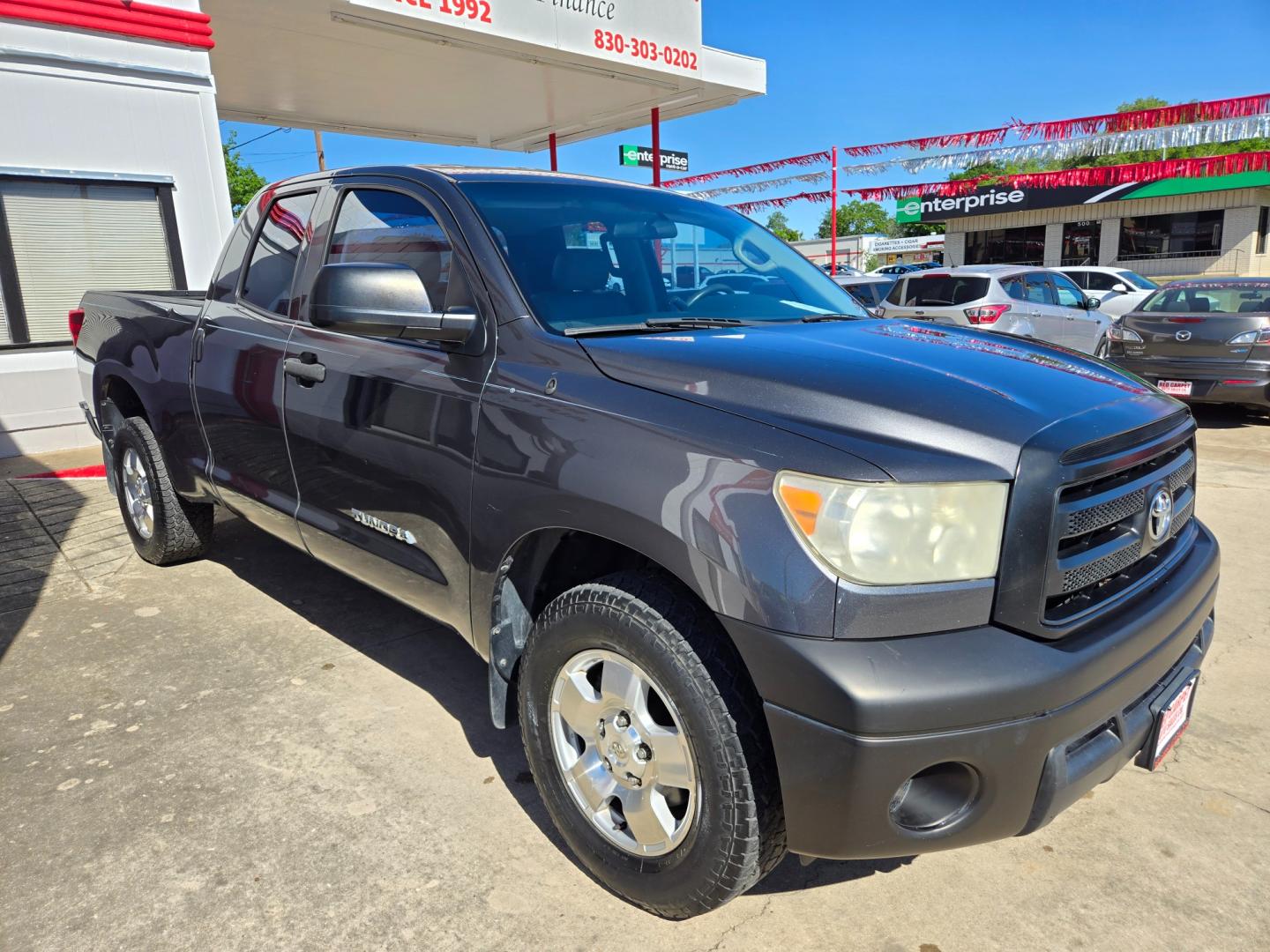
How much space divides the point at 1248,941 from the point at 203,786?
9.38 feet

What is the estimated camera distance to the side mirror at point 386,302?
95.8 inches

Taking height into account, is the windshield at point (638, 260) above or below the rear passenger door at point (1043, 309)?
above

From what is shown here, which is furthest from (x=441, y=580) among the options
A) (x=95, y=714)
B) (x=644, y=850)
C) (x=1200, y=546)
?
(x=1200, y=546)

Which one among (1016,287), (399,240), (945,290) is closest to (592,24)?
(945,290)

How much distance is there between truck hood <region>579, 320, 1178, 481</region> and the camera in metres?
1.80

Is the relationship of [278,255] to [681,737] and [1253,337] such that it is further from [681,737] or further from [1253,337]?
[1253,337]

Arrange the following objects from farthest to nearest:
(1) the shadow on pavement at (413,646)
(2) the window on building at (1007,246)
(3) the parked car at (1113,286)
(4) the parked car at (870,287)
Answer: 1. (2) the window on building at (1007,246)
2. (3) the parked car at (1113,286)
3. (4) the parked car at (870,287)
4. (1) the shadow on pavement at (413,646)

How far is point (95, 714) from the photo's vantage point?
3199mm

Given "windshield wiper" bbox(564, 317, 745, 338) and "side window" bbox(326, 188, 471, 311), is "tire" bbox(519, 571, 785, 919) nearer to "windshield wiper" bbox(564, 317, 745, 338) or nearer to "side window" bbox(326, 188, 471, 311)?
"windshield wiper" bbox(564, 317, 745, 338)

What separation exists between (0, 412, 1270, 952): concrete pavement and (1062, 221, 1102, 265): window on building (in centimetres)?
3690

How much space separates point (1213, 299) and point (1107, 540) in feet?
27.9

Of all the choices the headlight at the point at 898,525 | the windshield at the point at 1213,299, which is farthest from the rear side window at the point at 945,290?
the headlight at the point at 898,525

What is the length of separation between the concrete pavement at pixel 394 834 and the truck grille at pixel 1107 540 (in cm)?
84

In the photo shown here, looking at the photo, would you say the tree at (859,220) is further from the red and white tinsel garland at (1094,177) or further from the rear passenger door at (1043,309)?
the rear passenger door at (1043,309)
